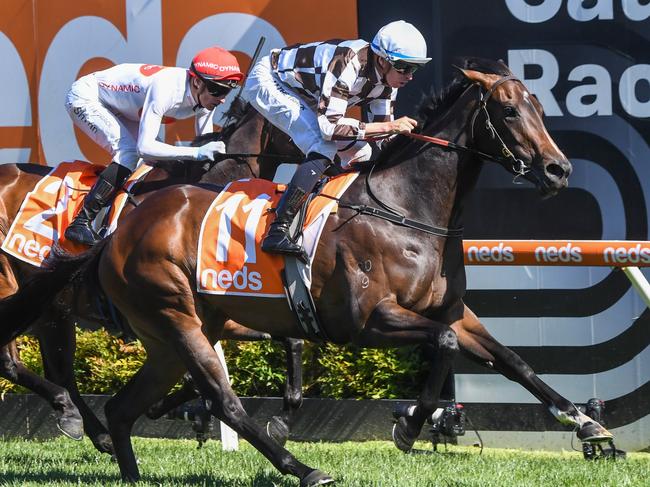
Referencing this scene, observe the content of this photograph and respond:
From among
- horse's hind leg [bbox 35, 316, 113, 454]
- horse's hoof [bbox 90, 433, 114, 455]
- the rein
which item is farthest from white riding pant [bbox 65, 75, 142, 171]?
the rein

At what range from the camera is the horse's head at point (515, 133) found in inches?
208

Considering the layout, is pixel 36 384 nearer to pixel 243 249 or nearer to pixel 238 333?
pixel 238 333

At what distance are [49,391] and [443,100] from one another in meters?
2.73

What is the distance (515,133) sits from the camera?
17.6ft

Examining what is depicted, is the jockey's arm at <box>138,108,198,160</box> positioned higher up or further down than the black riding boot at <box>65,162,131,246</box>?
higher up

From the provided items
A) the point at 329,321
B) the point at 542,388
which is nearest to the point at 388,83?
the point at 329,321

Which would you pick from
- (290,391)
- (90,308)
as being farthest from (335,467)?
(90,308)

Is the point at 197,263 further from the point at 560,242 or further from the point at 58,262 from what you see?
the point at 560,242

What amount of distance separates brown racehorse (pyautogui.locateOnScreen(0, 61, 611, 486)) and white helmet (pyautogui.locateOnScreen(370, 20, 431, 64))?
26 centimetres

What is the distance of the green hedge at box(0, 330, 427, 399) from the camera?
755 centimetres

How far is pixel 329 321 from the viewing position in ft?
17.8

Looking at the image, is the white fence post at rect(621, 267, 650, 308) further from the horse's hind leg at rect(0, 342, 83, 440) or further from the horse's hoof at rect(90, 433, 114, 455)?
the horse's hind leg at rect(0, 342, 83, 440)

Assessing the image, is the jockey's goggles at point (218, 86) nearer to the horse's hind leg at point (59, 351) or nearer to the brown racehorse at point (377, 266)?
the brown racehorse at point (377, 266)

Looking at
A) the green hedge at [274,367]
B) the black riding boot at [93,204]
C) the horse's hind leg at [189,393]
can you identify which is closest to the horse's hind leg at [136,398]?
the horse's hind leg at [189,393]
